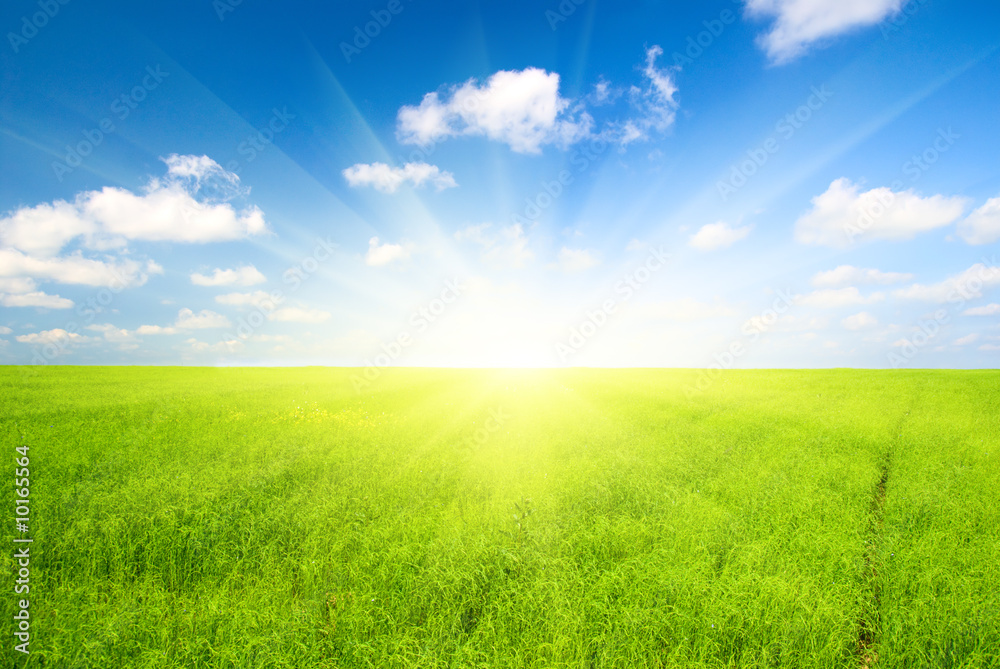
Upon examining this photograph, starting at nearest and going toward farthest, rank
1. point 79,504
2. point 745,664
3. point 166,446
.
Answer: point 745,664, point 79,504, point 166,446

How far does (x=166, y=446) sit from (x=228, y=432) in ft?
6.28

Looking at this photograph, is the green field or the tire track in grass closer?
the green field

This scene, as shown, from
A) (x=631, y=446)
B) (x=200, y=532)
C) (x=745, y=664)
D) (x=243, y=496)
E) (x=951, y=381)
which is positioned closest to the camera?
(x=745, y=664)

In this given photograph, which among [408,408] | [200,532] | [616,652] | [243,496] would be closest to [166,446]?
[243,496]

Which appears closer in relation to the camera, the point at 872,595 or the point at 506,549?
the point at 872,595

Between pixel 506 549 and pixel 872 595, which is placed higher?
pixel 506 549

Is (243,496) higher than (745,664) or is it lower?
higher

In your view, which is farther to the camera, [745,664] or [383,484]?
[383,484]

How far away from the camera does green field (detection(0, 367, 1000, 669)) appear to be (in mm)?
4551

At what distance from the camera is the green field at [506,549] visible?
4551mm

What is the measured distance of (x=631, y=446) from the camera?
1203cm

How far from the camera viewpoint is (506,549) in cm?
605

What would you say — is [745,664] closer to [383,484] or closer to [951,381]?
[383,484]

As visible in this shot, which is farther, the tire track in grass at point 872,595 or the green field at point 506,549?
the tire track in grass at point 872,595
